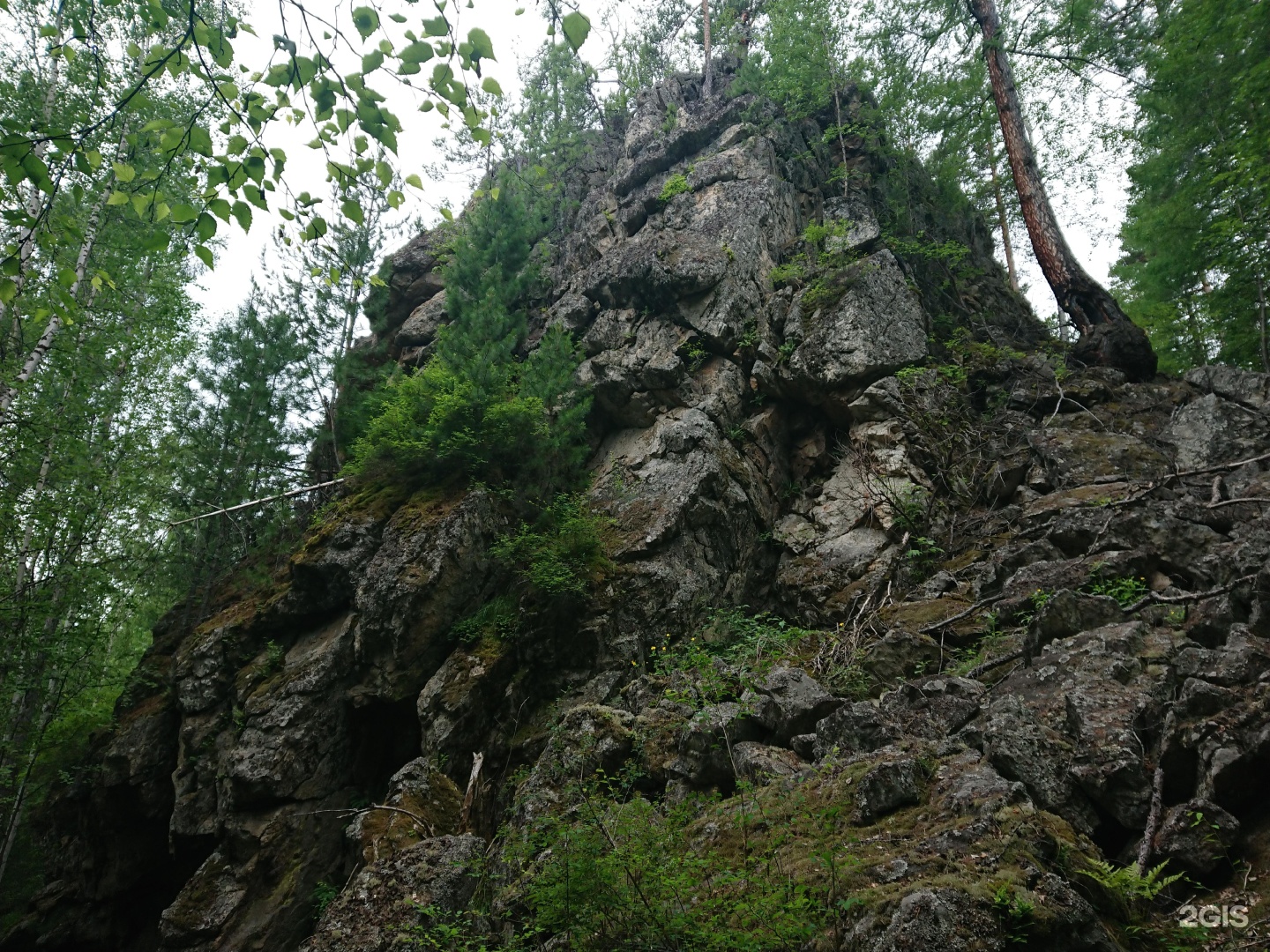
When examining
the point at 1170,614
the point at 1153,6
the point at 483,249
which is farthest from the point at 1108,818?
the point at 1153,6

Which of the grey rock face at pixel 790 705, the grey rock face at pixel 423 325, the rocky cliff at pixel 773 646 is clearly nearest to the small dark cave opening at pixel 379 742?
the rocky cliff at pixel 773 646

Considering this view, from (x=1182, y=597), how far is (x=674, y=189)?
40.8 feet

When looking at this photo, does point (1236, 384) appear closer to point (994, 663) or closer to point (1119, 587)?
point (1119, 587)

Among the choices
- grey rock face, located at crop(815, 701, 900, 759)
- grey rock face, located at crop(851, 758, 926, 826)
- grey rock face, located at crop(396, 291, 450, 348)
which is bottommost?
grey rock face, located at crop(851, 758, 926, 826)

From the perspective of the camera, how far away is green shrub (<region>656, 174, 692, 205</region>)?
15.0 meters

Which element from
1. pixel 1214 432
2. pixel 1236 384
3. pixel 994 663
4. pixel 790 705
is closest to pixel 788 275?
pixel 1236 384

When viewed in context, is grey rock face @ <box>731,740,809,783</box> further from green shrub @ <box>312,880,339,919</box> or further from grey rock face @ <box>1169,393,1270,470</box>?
grey rock face @ <box>1169,393,1270,470</box>

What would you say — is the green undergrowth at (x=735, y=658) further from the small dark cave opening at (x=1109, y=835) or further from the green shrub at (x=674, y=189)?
the green shrub at (x=674, y=189)

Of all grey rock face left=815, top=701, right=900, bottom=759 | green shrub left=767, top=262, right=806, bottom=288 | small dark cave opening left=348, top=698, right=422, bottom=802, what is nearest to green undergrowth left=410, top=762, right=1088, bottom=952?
grey rock face left=815, top=701, right=900, bottom=759

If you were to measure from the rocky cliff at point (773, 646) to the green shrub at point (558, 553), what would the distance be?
236mm

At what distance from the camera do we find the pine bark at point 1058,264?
11.2 meters

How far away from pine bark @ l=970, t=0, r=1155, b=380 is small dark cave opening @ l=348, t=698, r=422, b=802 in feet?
38.6

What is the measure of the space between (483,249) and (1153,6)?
514 inches

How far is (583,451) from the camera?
11.8 metres
